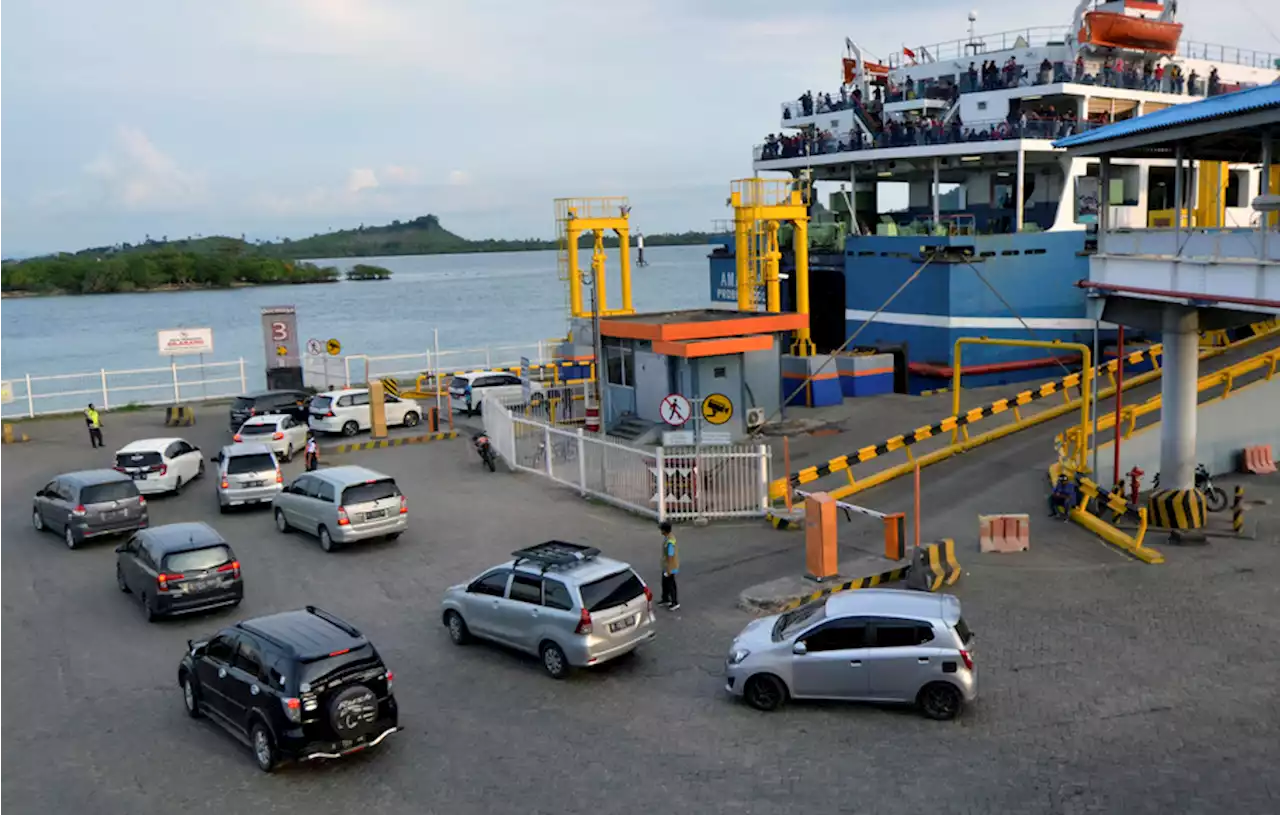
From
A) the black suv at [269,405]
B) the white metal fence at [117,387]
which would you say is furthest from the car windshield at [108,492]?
the white metal fence at [117,387]

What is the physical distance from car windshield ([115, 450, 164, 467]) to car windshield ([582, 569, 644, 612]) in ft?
47.9

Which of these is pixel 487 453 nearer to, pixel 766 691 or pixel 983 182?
pixel 766 691

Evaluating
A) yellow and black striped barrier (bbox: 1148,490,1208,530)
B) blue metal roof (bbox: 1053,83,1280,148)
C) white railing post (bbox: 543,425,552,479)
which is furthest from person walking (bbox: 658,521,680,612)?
blue metal roof (bbox: 1053,83,1280,148)

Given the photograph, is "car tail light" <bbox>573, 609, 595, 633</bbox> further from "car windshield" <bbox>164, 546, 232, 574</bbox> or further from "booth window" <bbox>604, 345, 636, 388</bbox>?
"booth window" <bbox>604, 345, 636, 388</bbox>

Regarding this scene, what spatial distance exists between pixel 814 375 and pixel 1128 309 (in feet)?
37.7

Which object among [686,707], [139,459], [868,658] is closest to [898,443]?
[868,658]

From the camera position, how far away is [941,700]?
11.4 metres

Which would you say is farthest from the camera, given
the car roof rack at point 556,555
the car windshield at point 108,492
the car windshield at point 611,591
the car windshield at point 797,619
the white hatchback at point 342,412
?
the white hatchback at point 342,412

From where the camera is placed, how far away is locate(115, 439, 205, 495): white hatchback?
76.6ft

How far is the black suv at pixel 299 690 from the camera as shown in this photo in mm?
10336

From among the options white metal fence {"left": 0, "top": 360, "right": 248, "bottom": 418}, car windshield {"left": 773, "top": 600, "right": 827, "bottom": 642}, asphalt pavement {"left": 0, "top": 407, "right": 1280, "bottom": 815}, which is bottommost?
white metal fence {"left": 0, "top": 360, "right": 248, "bottom": 418}

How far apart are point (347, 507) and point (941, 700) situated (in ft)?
36.4

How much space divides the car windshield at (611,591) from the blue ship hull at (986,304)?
2306 centimetres

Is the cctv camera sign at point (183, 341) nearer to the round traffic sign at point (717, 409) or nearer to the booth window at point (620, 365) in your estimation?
the booth window at point (620, 365)
